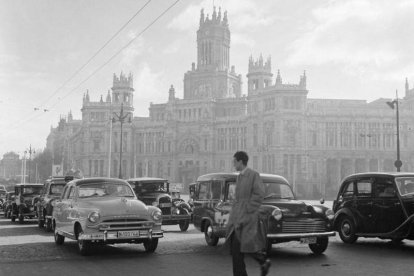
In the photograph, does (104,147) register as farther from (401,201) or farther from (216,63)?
(401,201)

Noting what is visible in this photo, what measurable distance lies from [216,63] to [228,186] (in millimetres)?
93405

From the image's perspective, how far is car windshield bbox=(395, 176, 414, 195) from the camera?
13625mm

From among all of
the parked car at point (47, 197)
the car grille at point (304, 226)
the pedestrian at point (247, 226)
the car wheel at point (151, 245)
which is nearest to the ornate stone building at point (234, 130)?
the parked car at point (47, 197)

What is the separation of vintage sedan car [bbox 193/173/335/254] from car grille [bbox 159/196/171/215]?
14.9ft

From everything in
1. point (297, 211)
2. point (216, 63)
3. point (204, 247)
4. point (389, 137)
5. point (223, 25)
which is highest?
point (223, 25)

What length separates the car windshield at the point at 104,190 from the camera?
13.4 metres

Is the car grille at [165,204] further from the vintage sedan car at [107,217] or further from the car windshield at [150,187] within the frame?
the vintage sedan car at [107,217]

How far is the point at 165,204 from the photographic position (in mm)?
19906

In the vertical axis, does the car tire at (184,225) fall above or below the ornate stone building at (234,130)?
below

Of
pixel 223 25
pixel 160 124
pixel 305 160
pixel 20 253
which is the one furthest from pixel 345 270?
pixel 223 25

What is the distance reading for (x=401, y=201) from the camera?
13391 mm

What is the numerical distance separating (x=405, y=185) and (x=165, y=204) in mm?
9337

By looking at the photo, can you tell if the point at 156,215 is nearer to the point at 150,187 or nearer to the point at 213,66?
the point at 150,187

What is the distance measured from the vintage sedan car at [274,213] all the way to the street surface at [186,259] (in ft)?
1.50
